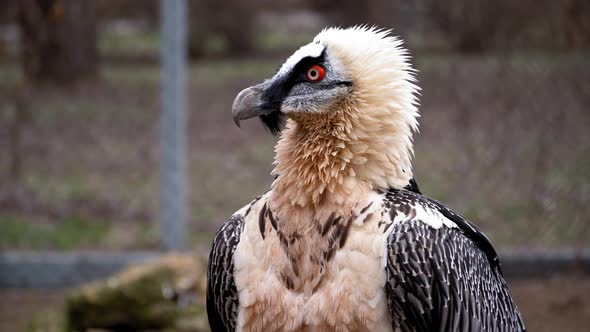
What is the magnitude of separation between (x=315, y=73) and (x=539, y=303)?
3.86 m

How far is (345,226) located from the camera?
325cm

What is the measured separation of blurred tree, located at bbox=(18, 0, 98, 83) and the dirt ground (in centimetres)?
166

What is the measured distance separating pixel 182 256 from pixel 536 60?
308 centimetres

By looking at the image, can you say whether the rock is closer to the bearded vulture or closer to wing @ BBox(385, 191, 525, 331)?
the bearded vulture

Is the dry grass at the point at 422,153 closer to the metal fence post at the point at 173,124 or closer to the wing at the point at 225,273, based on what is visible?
the metal fence post at the point at 173,124

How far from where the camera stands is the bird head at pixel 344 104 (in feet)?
11.1

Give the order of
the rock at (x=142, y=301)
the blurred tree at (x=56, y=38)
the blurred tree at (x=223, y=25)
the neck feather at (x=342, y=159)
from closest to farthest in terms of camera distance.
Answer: the neck feather at (x=342, y=159) → the rock at (x=142, y=301) → the blurred tree at (x=56, y=38) → the blurred tree at (x=223, y=25)

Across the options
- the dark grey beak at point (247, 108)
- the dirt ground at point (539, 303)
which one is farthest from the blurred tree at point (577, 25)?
the dark grey beak at point (247, 108)

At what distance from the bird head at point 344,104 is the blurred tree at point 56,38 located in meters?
3.75

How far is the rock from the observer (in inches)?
221

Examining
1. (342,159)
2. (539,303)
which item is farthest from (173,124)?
(342,159)

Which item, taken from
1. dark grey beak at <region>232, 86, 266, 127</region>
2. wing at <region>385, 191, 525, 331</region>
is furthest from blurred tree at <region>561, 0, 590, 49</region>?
dark grey beak at <region>232, 86, 266, 127</region>

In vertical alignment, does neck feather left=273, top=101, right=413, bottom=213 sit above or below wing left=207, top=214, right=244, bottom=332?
above

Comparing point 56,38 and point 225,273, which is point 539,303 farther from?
point 56,38
